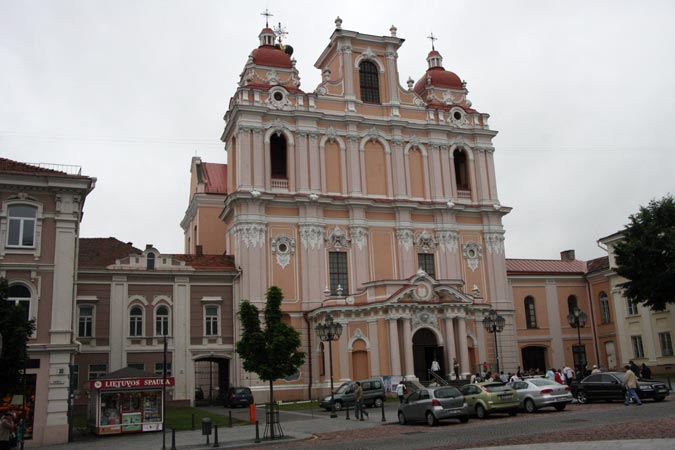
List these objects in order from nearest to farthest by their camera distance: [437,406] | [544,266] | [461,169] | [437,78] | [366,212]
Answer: [437,406] < [366,212] < [461,169] < [437,78] < [544,266]

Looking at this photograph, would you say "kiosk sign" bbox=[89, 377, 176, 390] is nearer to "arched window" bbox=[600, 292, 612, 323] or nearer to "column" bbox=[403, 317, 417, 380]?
"column" bbox=[403, 317, 417, 380]

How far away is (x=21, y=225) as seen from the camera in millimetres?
30219

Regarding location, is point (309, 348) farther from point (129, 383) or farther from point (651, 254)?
point (651, 254)

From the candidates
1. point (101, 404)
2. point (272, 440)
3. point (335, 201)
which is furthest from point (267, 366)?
point (335, 201)

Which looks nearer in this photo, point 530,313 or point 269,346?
point 269,346

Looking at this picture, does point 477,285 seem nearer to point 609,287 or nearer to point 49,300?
point 609,287

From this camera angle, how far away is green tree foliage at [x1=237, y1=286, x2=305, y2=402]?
1093 inches

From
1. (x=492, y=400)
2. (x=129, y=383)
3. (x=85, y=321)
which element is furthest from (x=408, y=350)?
(x=85, y=321)

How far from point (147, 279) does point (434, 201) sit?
72.6ft

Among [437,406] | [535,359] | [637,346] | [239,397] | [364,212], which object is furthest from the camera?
[535,359]

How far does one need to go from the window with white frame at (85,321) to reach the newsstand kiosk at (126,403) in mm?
13350

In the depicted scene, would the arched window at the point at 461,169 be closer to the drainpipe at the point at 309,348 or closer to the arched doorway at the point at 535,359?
the arched doorway at the point at 535,359

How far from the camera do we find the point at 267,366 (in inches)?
1091

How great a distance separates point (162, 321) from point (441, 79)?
30803 mm
